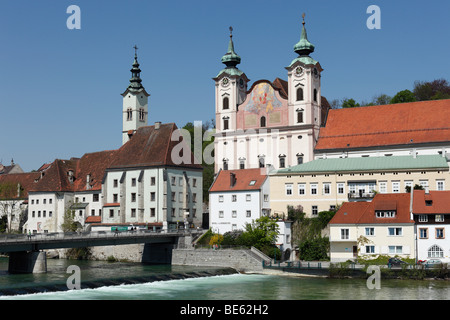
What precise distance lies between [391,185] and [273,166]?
15655mm

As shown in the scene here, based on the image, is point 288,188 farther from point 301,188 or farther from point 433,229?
point 433,229

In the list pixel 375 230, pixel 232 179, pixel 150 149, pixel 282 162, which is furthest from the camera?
pixel 150 149

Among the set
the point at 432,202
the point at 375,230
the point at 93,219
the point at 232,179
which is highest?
the point at 232,179

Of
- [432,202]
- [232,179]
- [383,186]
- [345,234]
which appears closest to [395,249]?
[345,234]

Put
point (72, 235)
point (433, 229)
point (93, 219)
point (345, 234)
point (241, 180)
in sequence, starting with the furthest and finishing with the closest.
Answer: point (93, 219) → point (241, 180) → point (72, 235) → point (345, 234) → point (433, 229)

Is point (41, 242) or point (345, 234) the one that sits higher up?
point (345, 234)

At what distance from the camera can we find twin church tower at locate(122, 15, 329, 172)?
7506 centimetres

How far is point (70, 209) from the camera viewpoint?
3344 inches

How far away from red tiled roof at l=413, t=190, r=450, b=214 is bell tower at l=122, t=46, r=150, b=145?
181 ft

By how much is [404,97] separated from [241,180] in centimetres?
3410

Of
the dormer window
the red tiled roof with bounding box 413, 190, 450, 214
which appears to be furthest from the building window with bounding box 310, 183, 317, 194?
the red tiled roof with bounding box 413, 190, 450, 214

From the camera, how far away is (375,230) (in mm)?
55562

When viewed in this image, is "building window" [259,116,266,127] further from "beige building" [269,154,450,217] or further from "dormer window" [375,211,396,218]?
"dormer window" [375,211,396,218]

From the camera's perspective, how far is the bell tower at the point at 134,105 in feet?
333
